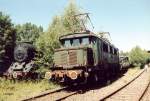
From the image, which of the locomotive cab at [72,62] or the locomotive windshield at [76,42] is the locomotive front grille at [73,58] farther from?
the locomotive windshield at [76,42]

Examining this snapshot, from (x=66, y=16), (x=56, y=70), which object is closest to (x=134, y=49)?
(x=66, y=16)

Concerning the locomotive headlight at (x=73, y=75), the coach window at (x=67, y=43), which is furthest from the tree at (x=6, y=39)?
the locomotive headlight at (x=73, y=75)

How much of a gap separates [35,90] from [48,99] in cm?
306

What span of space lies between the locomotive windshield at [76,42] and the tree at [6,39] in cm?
971

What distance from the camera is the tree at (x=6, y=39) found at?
2403 centimetres

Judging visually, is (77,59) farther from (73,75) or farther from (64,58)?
(73,75)

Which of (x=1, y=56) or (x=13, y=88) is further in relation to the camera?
(x=1, y=56)

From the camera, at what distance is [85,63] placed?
13.6 m

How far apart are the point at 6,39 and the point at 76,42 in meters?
14.3

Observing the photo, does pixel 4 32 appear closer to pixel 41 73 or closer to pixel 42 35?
pixel 42 35

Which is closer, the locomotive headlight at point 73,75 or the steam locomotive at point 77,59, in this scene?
the locomotive headlight at point 73,75

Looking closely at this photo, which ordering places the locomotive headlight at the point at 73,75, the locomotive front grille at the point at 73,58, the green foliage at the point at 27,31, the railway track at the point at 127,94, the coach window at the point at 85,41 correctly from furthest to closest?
1. the green foliage at the point at 27,31
2. the coach window at the point at 85,41
3. the locomotive front grille at the point at 73,58
4. the locomotive headlight at the point at 73,75
5. the railway track at the point at 127,94

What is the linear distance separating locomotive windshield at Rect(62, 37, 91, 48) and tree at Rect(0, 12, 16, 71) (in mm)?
Answer: 9710

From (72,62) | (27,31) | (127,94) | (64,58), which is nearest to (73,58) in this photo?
(72,62)
